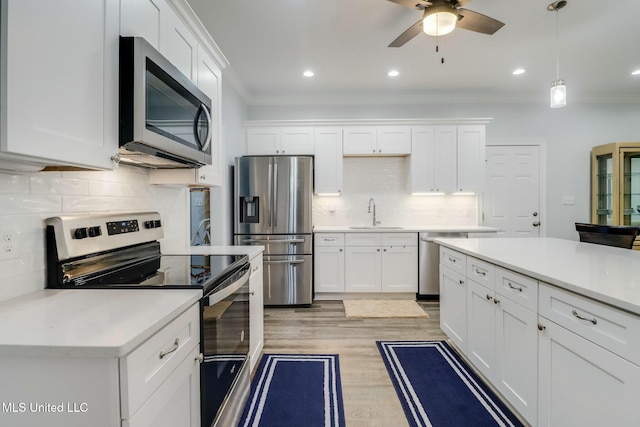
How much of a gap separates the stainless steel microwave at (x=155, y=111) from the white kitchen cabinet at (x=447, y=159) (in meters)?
2.99

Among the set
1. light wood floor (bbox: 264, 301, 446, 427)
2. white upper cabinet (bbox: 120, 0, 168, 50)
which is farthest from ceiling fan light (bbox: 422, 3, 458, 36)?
light wood floor (bbox: 264, 301, 446, 427)

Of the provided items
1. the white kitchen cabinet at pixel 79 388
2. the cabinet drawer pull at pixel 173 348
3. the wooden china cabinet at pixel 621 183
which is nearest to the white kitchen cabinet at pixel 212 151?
the cabinet drawer pull at pixel 173 348

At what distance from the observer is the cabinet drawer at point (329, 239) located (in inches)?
146

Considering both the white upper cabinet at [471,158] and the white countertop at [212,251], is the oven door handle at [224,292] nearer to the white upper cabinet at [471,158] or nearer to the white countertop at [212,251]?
the white countertop at [212,251]

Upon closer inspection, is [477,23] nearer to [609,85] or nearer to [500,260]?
[500,260]

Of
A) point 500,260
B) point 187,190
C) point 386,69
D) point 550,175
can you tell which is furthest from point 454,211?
point 187,190

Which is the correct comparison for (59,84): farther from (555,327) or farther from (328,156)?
(328,156)

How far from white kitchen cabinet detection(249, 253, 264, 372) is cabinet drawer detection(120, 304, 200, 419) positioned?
92 cm

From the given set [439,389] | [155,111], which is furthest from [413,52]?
[439,389]

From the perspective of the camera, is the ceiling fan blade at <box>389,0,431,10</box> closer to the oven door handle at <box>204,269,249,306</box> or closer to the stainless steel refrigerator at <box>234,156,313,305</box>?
the stainless steel refrigerator at <box>234,156,313,305</box>

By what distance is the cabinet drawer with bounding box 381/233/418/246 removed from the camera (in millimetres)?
3717

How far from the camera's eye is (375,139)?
12.9 feet

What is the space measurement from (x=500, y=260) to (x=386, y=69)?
8.59ft

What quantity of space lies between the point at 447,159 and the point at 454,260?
2032 mm
